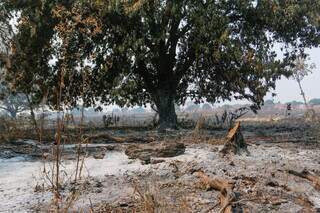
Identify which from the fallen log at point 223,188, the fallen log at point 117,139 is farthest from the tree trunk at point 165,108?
the fallen log at point 223,188

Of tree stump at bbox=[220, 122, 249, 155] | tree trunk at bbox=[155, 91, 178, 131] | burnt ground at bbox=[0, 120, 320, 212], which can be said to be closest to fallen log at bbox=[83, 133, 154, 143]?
burnt ground at bbox=[0, 120, 320, 212]

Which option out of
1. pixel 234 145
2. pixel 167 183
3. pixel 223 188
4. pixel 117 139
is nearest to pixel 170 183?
pixel 167 183

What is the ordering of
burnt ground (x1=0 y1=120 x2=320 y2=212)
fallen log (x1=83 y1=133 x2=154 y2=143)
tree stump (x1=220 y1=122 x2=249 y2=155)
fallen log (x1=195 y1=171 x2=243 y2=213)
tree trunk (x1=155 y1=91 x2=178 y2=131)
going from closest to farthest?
fallen log (x1=195 y1=171 x2=243 y2=213)
burnt ground (x1=0 y1=120 x2=320 y2=212)
tree stump (x1=220 y1=122 x2=249 y2=155)
fallen log (x1=83 y1=133 x2=154 y2=143)
tree trunk (x1=155 y1=91 x2=178 y2=131)

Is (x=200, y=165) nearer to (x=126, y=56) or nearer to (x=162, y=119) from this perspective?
(x=126, y=56)

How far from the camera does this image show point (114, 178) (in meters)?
8.85

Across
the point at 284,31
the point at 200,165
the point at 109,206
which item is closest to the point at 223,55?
the point at 284,31

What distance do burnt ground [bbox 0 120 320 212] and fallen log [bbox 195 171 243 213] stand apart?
2.8 inches

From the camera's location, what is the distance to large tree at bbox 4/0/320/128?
66.0 feet

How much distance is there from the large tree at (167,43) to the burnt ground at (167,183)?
8.48 meters

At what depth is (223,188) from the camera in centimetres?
737

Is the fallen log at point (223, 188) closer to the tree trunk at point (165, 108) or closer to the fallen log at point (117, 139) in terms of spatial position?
the fallen log at point (117, 139)

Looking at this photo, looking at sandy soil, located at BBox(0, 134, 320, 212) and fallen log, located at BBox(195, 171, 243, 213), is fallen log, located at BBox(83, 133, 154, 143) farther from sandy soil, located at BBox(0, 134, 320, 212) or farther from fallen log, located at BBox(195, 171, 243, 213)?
fallen log, located at BBox(195, 171, 243, 213)

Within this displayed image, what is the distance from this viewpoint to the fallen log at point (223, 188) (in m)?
6.53

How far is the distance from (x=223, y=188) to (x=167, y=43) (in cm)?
1689
